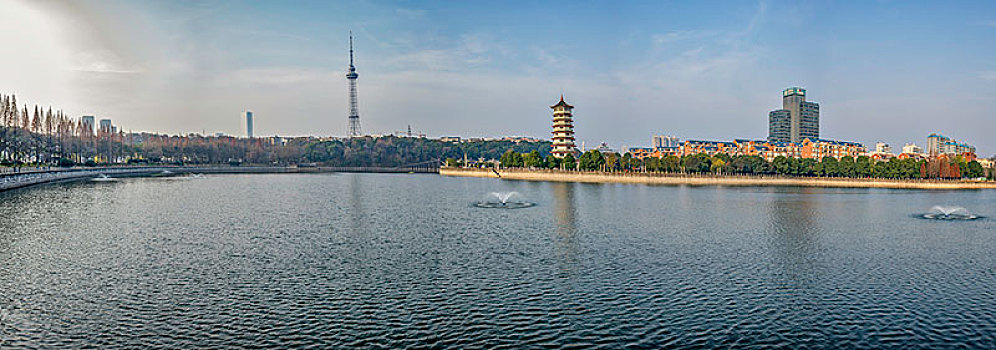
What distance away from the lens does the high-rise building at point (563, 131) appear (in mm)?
148625

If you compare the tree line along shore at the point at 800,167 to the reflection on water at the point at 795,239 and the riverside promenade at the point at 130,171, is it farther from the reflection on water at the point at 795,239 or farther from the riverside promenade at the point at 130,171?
the riverside promenade at the point at 130,171

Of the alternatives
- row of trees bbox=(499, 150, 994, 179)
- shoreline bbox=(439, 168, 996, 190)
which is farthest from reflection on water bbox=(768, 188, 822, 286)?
row of trees bbox=(499, 150, 994, 179)

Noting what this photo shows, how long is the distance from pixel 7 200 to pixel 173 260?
132 ft

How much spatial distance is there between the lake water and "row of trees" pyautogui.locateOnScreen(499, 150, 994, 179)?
71169 millimetres

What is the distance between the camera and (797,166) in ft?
364

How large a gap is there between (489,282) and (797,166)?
4079 inches

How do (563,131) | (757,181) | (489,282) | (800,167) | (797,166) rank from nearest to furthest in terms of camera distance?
(489,282), (757,181), (797,166), (800,167), (563,131)

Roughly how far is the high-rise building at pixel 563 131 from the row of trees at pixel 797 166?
12317mm

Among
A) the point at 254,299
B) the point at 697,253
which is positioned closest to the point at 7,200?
the point at 254,299

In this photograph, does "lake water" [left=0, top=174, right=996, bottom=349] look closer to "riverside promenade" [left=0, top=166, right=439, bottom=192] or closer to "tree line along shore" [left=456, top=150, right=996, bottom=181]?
"riverside promenade" [left=0, top=166, right=439, bottom=192]

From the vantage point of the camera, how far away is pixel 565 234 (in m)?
37.4

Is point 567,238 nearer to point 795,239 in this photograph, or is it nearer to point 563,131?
point 795,239

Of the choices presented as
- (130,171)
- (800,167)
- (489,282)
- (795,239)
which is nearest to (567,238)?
(489,282)

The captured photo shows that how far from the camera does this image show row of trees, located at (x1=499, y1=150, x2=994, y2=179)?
108 metres
